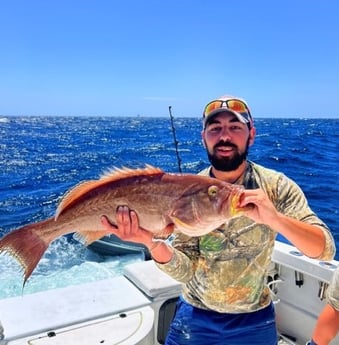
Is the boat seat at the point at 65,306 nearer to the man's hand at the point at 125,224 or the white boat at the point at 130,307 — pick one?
the white boat at the point at 130,307

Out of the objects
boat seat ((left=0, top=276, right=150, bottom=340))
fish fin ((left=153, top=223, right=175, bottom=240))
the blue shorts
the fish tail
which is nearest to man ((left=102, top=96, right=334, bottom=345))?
the blue shorts

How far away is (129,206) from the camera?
1.90 metres

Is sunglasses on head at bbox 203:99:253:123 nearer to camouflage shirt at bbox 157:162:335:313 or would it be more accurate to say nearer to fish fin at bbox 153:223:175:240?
camouflage shirt at bbox 157:162:335:313

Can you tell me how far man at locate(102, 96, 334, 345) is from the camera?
2229 millimetres

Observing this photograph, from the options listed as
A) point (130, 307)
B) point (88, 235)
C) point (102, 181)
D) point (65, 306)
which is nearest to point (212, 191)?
point (102, 181)

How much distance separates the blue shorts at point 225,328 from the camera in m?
2.29

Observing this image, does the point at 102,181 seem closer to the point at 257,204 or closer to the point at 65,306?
the point at 257,204

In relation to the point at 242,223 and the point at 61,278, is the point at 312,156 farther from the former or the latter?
the point at 242,223

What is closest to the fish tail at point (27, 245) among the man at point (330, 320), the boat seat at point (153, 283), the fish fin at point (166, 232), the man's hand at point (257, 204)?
the fish fin at point (166, 232)

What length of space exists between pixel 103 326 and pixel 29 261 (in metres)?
1.18

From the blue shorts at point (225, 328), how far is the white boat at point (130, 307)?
0.46 m

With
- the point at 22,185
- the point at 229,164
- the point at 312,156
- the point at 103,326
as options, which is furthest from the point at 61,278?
the point at 312,156

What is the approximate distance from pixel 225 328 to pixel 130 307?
93cm

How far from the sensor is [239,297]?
2.31 m
